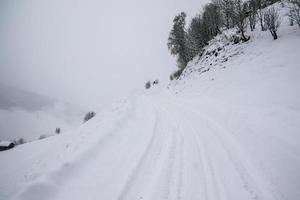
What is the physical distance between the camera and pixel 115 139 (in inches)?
290

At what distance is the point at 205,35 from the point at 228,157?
113 feet

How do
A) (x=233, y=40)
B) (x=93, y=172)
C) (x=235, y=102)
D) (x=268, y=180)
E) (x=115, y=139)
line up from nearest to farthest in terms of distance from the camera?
(x=268, y=180), (x=93, y=172), (x=115, y=139), (x=235, y=102), (x=233, y=40)

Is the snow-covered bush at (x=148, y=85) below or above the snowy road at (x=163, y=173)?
above

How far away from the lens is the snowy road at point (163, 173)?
12.2 feet

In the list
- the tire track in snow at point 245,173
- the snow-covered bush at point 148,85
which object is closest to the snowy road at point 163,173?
the tire track in snow at point 245,173

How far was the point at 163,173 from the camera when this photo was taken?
448cm

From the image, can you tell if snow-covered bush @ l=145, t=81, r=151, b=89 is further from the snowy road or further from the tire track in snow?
the tire track in snow

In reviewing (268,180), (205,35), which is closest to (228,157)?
(268,180)

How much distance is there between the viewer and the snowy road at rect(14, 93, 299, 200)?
3.73 meters

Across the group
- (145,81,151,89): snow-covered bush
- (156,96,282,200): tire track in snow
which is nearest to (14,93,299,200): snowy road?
(156,96,282,200): tire track in snow

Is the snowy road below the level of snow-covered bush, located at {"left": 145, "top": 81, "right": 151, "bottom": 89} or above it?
below

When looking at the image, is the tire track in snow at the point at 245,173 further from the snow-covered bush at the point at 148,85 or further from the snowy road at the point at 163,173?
the snow-covered bush at the point at 148,85

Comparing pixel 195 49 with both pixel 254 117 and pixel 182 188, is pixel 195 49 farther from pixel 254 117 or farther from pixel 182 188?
pixel 182 188

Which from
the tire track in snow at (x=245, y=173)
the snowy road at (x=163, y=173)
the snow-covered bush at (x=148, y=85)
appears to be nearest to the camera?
the tire track in snow at (x=245, y=173)
